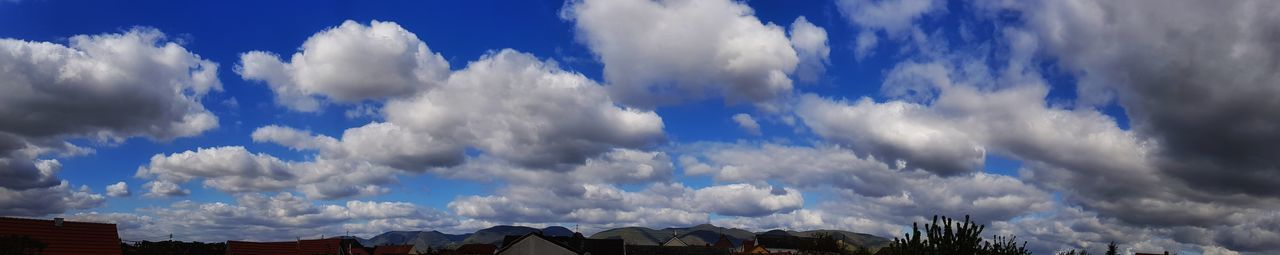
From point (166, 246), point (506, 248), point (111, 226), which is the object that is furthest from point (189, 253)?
point (111, 226)

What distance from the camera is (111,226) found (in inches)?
2108

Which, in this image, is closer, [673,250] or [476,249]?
[673,250]

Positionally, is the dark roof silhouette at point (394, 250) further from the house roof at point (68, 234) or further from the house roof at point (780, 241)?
the house roof at point (68, 234)

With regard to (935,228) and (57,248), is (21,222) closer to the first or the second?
(57,248)

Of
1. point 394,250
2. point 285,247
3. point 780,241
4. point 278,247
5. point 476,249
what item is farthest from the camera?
point 394,250

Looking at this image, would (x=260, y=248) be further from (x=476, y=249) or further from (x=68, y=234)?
(x=476, y=249)

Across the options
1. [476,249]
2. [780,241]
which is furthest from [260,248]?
[780,241]

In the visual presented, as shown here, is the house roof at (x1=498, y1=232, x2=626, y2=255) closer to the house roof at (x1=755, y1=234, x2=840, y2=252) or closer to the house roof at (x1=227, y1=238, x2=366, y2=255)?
the house roof at (x1=227, y1=238, x2=366, y2=255)

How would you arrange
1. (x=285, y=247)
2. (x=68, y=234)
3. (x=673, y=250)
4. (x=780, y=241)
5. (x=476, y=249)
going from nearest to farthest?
(x=68, y=234) < (x=285, y=247) < (x=673, y=250) < (x=476, y=249) < (x=780, y=241)

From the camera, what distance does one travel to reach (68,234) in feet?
167

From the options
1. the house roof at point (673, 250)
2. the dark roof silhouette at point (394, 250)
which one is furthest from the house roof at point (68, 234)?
the dark roof silhouette at point (394, 250)

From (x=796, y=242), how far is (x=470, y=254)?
5634 centimetres

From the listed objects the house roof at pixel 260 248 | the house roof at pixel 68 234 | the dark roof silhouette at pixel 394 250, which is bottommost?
the dark roof silhouette at pixel 394 250

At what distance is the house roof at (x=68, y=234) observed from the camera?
49000 mm
